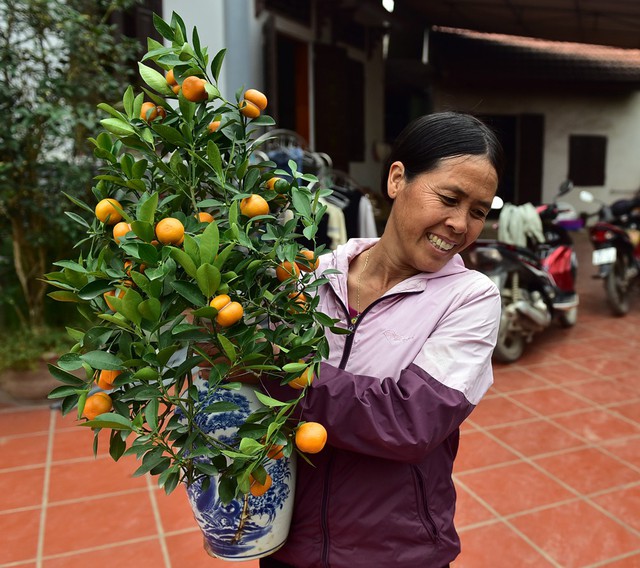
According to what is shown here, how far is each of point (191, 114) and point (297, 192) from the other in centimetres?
21

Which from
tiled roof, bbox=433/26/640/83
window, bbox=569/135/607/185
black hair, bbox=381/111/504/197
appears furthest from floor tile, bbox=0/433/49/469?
window, bbox=569/135/607/185

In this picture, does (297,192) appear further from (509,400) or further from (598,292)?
(598,292)

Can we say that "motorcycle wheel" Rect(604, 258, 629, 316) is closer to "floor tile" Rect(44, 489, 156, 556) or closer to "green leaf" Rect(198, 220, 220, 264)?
"floor tile" Rect(44, 489, 156, 556)

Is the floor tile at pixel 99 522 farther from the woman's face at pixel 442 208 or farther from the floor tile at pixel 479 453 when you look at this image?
the woman's face at pixel 442 208

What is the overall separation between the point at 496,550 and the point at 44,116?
11.4 feet

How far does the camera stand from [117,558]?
2.58 metres

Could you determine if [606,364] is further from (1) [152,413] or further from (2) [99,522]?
(1) [152,413]

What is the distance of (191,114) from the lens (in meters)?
1.04

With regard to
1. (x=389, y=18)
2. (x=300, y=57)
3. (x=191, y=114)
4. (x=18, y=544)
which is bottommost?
(x=18, y=544)

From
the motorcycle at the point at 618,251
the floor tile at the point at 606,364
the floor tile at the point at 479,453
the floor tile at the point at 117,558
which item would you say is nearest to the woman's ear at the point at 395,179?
the floor tile at the point at 117,558

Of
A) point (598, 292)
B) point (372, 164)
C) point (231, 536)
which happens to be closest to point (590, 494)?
point (231, 536)

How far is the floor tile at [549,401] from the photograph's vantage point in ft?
13.4

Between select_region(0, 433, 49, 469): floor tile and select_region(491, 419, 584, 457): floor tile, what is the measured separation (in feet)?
8.22

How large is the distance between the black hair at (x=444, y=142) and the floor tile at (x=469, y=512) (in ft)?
6.45
